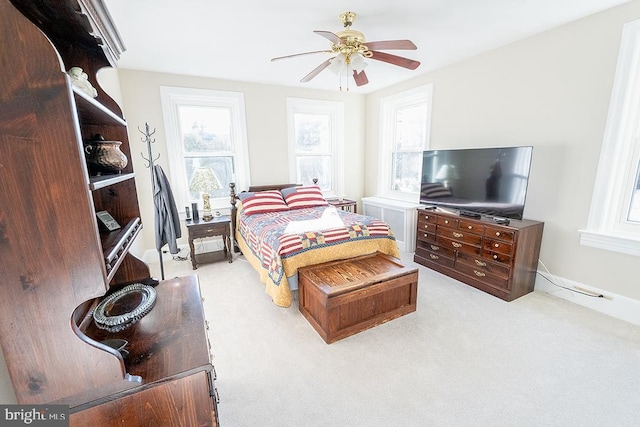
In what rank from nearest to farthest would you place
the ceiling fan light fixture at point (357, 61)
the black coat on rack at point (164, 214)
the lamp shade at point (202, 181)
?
1. the ceiling fan light fixture at point (357, 61)
2. the black coat on rack at point (164, 214)
3. the lamp shade at point (202, 181)

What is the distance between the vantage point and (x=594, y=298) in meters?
2.48

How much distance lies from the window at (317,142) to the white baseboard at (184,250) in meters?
1.59

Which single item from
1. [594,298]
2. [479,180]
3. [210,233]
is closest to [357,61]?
[479,180]

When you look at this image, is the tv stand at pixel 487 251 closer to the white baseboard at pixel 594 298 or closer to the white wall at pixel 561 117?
the white baseboard at pixel 594 298

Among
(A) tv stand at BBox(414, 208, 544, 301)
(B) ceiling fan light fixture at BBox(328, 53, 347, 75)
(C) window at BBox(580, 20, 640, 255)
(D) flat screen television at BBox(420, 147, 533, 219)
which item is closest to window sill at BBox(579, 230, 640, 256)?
(C) window at BBox(580, 20, 640, 255)

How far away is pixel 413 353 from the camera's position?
1989mm

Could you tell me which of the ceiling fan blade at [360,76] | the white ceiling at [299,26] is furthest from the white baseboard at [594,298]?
the ceiling fan blade at [360,76]

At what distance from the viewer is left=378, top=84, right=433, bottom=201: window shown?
4.02 m

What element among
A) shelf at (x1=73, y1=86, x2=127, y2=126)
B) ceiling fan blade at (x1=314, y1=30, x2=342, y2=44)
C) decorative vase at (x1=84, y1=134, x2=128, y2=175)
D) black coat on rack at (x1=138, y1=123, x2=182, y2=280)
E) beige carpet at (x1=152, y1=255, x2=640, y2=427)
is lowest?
beige carpet at (x1=152, y1=255, x2=640, y2=427)

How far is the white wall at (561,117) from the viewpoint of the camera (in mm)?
2305

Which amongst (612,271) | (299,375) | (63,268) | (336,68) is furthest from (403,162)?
(63,268)

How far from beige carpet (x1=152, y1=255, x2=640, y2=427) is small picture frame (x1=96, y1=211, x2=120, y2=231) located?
1.18 m

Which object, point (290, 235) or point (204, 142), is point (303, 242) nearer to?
point (290, 235)

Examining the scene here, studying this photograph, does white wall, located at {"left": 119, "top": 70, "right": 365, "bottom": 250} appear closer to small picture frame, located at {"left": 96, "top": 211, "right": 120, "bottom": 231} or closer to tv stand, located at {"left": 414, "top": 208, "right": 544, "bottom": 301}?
tv stand, located at {"left": 414, "top": 208, "right": 544, "bottom": 301}
